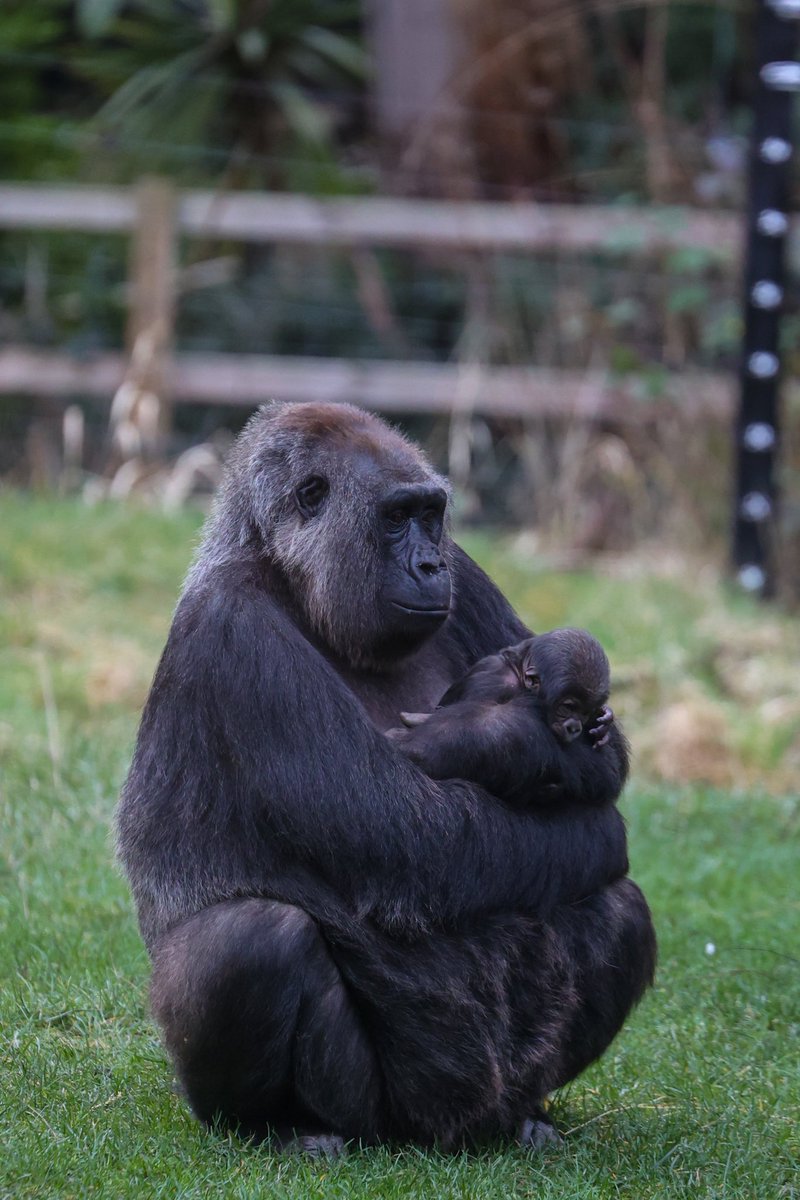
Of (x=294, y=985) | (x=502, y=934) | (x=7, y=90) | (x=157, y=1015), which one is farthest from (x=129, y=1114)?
(x=7, y=90)

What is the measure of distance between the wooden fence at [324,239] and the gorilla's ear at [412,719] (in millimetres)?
6281

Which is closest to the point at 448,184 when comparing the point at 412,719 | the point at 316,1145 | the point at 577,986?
the point at 412,719

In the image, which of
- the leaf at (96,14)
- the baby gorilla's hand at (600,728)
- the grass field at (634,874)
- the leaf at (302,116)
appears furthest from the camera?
the leaf at (302,116)

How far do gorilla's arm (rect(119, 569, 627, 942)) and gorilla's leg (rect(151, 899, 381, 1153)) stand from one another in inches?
4.5

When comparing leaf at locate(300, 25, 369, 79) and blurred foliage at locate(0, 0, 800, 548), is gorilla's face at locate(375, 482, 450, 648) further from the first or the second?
leaf at locate(300, 25, 369, 79)

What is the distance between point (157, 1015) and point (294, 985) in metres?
0.34

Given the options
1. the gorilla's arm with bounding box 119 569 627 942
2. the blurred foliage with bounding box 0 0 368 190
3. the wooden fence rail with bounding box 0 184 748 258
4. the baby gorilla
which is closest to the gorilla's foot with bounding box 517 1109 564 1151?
the gorilla's arm with bounding box 119 569 627 942

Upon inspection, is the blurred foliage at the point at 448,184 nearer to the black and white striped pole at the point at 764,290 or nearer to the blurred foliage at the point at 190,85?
the blurred foliage at the point at 190,85

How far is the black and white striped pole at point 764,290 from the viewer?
29.0 feet

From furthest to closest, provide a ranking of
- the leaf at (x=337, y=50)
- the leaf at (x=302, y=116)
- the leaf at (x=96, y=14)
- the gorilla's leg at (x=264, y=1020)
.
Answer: the leaf at (x=337, y=50) < the leaf at (x=302, y=116) < the leaf at (x=96, y=14) < the gorilla's leg at (x=264, y=1020)

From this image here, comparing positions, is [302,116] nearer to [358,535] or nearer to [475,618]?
[475,618]

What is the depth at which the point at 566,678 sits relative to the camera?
3.40m

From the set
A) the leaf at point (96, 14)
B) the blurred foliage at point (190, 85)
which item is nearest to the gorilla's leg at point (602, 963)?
the blurred foliage at point (190, 85)

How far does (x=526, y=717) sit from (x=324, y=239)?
7066 millimetres
